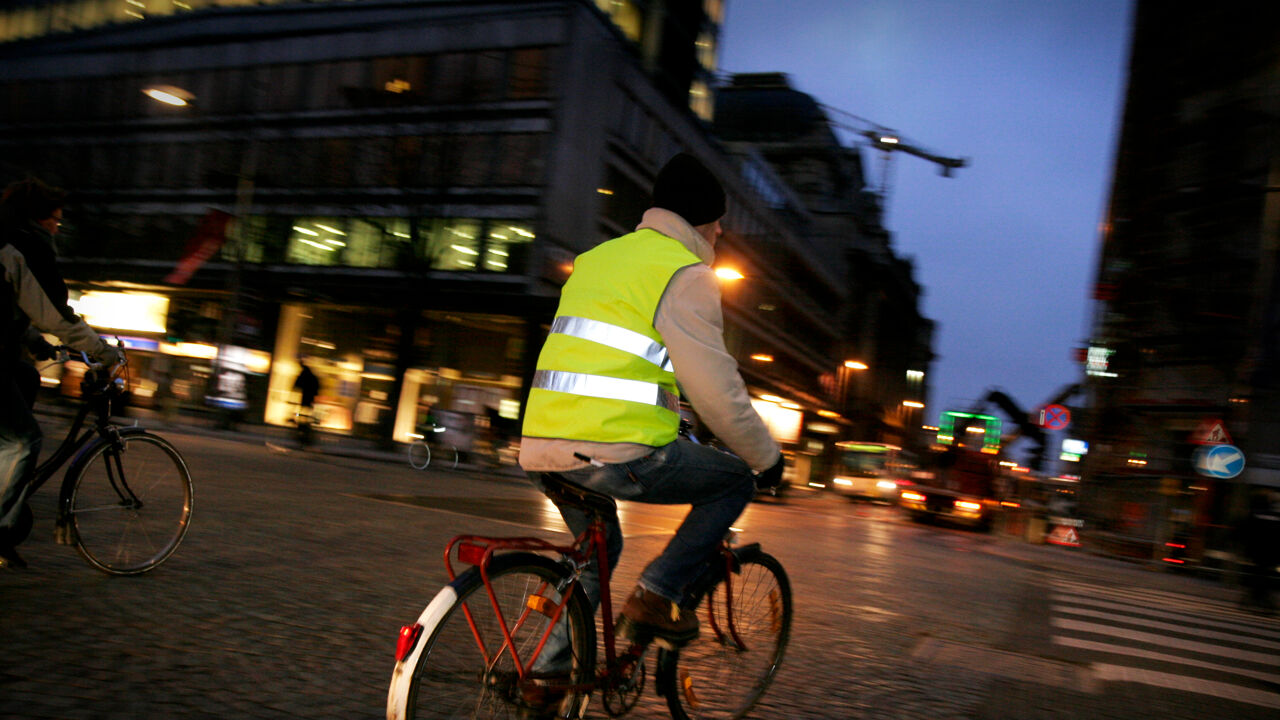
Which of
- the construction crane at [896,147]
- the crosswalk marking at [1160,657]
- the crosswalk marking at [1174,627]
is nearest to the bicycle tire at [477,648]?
the crosswalk marking at [1160,657]

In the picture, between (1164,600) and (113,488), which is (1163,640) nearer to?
(1164,600)

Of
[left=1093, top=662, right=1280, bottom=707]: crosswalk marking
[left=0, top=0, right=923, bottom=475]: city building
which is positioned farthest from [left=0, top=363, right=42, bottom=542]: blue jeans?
[left=0, top=0, right=923, bottom=475]: city building

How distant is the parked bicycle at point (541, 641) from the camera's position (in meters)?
2.77

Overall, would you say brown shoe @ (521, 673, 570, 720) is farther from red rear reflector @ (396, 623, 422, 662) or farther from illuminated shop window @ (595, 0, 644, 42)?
illuminated shop window @ (595, 0, 644, 42)

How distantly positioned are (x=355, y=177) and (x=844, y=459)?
94.2ft

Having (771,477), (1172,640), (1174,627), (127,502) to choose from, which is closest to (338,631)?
(127,502)

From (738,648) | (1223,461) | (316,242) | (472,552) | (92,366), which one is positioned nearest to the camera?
(472,552)

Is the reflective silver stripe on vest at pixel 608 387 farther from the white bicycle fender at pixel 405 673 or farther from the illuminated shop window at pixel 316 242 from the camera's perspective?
the illuminated shop window at pixel 316 242

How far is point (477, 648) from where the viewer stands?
2.90 meters

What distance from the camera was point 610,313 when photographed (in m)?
3.14

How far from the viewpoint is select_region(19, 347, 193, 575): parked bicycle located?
489cm

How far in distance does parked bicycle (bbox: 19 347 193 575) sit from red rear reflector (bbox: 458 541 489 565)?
2.78 m

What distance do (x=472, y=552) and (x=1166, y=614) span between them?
9870 millimetres

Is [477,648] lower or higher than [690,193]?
lower
